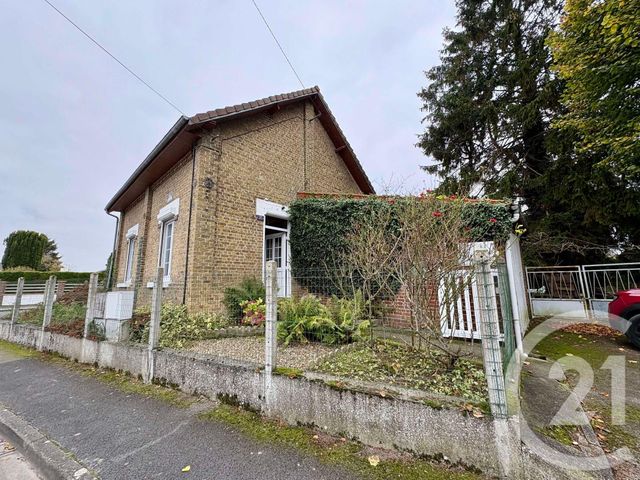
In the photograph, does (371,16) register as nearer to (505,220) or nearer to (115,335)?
(505,220)

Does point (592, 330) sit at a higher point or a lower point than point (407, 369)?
lower

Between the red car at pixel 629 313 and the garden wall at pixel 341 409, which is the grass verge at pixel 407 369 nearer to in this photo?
the garden wall at pixel 341 409

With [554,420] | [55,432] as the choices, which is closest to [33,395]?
[55,432]

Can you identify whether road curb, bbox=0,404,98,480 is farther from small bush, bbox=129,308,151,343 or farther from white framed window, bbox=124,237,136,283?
white framed window, bbox=124,237,136,283

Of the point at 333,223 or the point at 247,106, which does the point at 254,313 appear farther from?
the point at 247,106

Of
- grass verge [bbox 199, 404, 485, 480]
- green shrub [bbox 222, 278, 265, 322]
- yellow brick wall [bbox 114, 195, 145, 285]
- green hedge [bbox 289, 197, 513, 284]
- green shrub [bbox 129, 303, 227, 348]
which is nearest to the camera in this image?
A: grass verge [bbox 199, 404, 485, 480]

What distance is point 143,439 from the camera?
117 inches

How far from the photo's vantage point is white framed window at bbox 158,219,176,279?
799cm

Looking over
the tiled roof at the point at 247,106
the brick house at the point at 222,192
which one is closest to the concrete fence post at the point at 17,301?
the brick house at the point at 222,192

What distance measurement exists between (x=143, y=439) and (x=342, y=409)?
2161 millimetres

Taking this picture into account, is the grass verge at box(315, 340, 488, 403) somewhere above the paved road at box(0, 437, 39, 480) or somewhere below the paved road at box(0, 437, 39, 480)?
above

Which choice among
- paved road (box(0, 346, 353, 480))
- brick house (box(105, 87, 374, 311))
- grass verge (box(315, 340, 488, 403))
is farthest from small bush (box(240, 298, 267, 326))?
grass verge (box(315, 340, 488, 403))

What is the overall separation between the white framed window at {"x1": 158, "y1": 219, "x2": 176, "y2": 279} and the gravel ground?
3.84m

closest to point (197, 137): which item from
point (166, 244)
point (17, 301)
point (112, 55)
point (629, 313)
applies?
point (112, 55)
